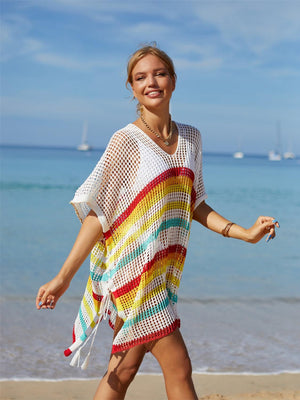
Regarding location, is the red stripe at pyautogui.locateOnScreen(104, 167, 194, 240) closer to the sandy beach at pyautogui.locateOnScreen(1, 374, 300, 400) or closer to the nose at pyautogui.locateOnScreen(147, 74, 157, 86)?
the nose at pyautogui.locateOnScreen(147, 74, 157, 86)

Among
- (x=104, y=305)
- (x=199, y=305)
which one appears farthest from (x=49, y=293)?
(x=199, y=305)

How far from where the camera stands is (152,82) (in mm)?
2426

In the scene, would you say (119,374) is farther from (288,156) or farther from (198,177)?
(288,156)

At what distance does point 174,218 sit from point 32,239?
824 centimetres

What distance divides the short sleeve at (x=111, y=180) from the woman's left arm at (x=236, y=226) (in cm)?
45

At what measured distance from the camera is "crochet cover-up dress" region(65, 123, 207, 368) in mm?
2352

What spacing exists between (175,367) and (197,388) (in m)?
1.90

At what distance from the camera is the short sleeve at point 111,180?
7.65 feet

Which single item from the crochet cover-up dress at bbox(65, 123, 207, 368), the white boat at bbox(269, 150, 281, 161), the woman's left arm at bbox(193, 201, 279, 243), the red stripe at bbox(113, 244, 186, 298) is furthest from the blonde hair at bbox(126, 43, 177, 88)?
the white boat at bbox(269, 150, 281, 161)

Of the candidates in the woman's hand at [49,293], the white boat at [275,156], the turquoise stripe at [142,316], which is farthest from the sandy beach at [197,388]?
the white boat at [275,156]

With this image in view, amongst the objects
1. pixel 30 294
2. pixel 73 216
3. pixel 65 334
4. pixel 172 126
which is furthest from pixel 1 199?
pixel 172 126

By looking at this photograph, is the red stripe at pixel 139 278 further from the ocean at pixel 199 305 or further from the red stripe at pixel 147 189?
the ocean at pixel 199 305

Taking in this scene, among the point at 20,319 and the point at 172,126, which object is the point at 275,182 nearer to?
the point at 20,319

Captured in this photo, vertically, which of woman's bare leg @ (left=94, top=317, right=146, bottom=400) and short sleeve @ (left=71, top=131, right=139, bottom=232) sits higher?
short sleeve @ (left=71, top=131, right=139, bottom=232)
